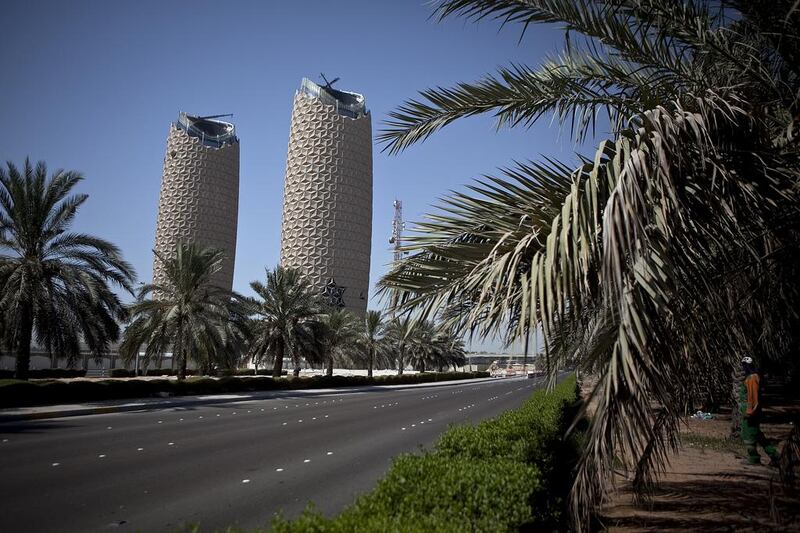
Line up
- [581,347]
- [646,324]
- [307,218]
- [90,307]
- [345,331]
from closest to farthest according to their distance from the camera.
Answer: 1. [646,324]
2. [581,347]
3. [90,307]
4. [345,331]
5. [307,218]

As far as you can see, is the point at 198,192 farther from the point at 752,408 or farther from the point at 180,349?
the point at 752,408

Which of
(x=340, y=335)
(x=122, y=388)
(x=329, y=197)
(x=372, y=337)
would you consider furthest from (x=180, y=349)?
(x=329, y=197)

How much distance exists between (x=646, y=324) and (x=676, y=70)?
357cm

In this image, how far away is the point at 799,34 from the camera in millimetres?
4605

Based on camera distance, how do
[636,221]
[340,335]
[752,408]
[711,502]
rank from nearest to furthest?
[636,221] → [711,502] → [752,408] → [340,335]

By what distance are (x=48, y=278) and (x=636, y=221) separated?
21737 millimetres

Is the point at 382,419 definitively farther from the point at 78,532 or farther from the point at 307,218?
the point at 307,218

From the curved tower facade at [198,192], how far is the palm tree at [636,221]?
97743 millimetres

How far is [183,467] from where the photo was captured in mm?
8281

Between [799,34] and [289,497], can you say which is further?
[289,497]

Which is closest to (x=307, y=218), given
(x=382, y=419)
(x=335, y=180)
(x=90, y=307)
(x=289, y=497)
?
(x=335, y=180)

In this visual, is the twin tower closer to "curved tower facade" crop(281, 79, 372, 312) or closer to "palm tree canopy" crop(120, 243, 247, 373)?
"curved tower facade" crop(281, 79, 372, 312)

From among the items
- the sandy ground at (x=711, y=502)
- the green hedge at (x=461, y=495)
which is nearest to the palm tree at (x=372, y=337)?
the sandy ground at (x=711, y=502)

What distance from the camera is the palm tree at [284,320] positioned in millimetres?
35000
